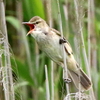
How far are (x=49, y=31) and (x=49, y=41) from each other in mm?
102

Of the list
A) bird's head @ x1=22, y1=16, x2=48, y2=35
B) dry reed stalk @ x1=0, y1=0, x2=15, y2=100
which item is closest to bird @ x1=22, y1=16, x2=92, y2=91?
bird's head @ x1=22, y1=16, x2=48, y2=35

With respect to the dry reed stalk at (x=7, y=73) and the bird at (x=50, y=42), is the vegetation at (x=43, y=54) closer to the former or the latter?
the bird at (x=50, y=42)

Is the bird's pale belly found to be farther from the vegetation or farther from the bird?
the vegetation

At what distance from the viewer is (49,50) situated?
2.65 meters

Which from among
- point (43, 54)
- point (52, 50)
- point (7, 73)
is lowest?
point (7, 73)

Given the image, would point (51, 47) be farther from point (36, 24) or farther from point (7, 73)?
point (7, 73)

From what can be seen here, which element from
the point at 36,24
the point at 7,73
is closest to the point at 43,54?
the point at 36,24

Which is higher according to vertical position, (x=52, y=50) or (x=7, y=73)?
(x=52, y=50)

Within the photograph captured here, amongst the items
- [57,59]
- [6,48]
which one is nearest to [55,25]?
[57,59]

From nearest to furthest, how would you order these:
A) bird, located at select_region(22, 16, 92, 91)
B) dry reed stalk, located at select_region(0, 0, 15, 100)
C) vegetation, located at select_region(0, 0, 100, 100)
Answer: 1. dry reed stalk, located at select_region(0, 0, 15, 100)
2. bird, located at select_region(22, 16, 92, 91)
3. vegetation, located at select_region(0, 0, 100, 100)

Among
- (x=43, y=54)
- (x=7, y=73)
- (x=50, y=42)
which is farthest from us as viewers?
(x=43, y=54)

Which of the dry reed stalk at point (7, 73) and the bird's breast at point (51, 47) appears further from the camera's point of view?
the bird's breast at point (51, 47)

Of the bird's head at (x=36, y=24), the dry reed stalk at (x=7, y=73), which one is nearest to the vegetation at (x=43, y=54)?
the bird's head at (x=36, y=24)

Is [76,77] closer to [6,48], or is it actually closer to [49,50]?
[49,50]
